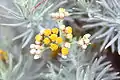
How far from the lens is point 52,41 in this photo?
24.5 inches

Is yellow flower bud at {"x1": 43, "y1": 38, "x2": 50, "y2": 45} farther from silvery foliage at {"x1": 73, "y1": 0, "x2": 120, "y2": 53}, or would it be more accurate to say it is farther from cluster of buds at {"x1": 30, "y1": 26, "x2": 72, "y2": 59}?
silvery foliage at {"x1": 73, "y1": 0, "x2": 120, "y2": 53}

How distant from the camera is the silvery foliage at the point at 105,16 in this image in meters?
0.64

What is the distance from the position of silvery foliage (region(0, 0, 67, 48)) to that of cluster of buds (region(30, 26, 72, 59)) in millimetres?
47

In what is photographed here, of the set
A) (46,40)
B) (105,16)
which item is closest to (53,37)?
(46,40)

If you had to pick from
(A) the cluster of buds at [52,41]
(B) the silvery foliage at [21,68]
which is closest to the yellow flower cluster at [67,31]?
(A) the cluster of buds at [52,41]

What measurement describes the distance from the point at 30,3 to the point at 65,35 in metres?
0.11

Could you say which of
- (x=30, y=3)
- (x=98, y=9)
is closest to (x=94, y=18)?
(x=98, y=9)

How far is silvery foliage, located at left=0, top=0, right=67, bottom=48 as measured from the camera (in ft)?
2.16

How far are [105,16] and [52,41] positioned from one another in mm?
140

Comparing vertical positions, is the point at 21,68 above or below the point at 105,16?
below

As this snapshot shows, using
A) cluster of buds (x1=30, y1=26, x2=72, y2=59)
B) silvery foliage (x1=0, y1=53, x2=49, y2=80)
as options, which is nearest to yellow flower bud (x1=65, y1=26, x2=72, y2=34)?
cluster of buds (x1=30, y1=26, x2=72, y2=59)

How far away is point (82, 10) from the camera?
2.28ft

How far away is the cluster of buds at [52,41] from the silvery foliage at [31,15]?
0.16ft

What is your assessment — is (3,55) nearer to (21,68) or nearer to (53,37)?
(21,68)
